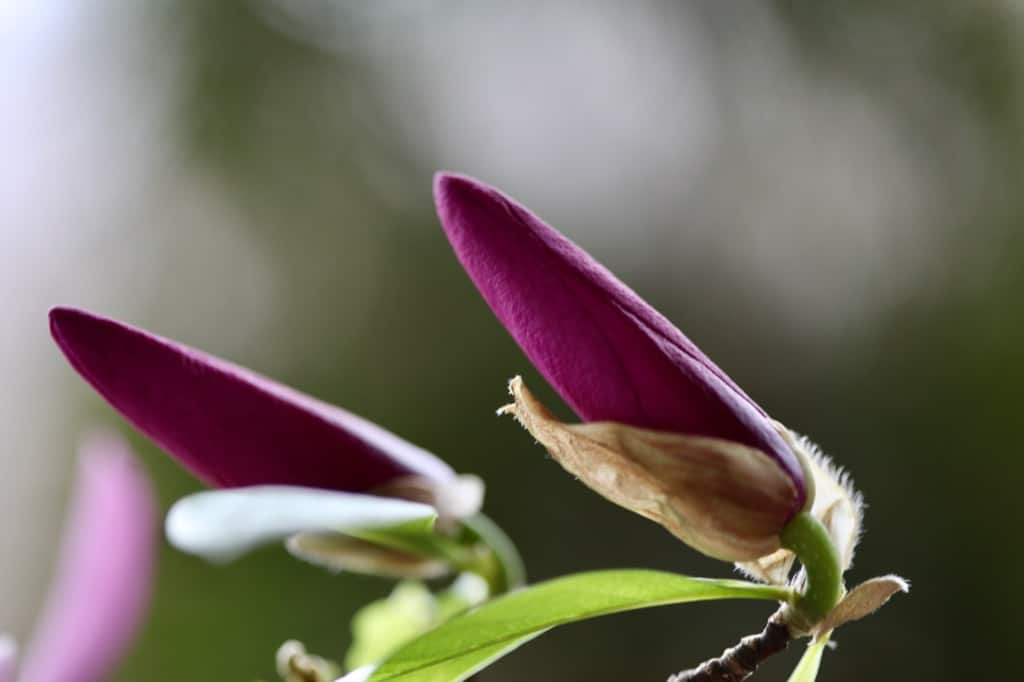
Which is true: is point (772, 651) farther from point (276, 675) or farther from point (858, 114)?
point (858, 114)

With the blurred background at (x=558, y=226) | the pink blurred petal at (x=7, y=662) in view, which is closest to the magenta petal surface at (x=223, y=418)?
the pink blurred petal at (x=7, y=662)

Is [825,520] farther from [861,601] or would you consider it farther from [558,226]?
[558,226]

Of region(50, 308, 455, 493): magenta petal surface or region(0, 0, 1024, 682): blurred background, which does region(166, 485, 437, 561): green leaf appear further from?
region(0, 0, 1024, 682): blurred background

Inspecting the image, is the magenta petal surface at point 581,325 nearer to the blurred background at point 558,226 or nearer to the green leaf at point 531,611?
the green leaf at point 531,611

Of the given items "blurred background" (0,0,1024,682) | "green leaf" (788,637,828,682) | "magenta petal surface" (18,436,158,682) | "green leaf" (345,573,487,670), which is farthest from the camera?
"blurred background" (0,0,1024,682)

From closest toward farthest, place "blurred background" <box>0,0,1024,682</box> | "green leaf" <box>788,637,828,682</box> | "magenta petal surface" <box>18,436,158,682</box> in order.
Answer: "magenta petal surface" <box>18,436,158,682</box>
"green leaf" <box>788,637,828,682</box>
"blurred background" <box>0,0,1024,682</box>

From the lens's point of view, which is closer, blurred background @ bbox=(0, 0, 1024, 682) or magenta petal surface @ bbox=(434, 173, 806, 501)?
magenta petal surface @ bbox=(434, 173, 806, 501)

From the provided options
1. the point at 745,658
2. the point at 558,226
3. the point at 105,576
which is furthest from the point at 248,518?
the point at 558,226

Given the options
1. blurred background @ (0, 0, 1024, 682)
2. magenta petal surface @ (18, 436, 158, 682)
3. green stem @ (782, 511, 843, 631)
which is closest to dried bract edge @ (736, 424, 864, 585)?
green stem @ (782, 511, 843, 631)
